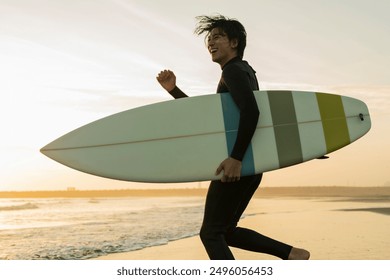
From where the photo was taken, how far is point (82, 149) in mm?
2877

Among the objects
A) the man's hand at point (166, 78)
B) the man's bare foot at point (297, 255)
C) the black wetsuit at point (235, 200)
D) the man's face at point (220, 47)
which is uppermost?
the man's face at point (220, 47)

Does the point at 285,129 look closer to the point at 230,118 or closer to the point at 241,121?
the point at 230,118

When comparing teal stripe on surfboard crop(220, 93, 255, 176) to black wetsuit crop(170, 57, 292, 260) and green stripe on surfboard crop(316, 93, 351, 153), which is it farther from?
green stripe on surfboard crop(316, 93, 351, 153)

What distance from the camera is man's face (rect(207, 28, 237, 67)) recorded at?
252 cm

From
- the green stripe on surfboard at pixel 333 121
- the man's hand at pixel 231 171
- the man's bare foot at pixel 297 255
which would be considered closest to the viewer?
the man's hand at pixel 231 171

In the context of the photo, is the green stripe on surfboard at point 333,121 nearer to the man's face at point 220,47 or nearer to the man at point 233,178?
the man at point 233,178

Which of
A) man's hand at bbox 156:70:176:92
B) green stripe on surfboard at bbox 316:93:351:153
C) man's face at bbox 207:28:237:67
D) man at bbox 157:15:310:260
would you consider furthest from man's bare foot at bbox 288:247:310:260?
man's hand at bbox 156:70:176:92

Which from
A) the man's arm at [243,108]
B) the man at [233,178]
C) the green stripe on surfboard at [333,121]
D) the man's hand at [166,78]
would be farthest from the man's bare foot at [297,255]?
the man's hand at [166,78]

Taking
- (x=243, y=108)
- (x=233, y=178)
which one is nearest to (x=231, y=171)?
(x=233, y=178)

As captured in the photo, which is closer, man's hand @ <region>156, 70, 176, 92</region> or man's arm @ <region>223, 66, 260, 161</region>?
man's arm @ <region>223, 66, 260, 161</region>

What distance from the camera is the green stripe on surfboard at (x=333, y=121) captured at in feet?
9.32

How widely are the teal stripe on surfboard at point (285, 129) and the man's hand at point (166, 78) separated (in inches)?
23.3

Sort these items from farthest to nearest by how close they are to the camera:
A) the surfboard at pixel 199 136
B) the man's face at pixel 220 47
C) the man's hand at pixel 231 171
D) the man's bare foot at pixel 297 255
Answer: the surfboard at pixel 199 136
the man's face at pixel 220 47
the man's bare foot at pixel 297 255
the man's hand at pixel 231 171

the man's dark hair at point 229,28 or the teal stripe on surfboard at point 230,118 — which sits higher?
the man's dark hair at point 229,28
